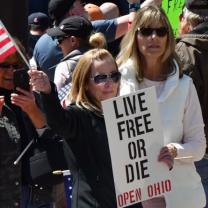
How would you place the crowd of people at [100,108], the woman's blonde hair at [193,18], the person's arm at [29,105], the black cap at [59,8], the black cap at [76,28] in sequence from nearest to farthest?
1. the crowd of people at [100,108]
2. the person's arm at [29,105]
3. the woman's blonde hair at [193,18]
4. the black cap at [76,28]
5. the black cap at [59,8]

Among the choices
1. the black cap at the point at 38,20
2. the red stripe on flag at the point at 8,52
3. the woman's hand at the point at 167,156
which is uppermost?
the red stripe on flag at the point at 8,52

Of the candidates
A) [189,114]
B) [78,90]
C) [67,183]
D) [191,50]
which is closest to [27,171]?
[67,183]

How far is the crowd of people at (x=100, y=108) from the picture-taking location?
372cm

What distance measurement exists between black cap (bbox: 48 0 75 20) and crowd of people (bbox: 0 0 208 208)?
68 centimetres

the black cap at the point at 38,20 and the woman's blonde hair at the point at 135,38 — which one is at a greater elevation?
the woman's blonde hair at the point at 135,38

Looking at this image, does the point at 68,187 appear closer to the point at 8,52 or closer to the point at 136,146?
the point at 136,146

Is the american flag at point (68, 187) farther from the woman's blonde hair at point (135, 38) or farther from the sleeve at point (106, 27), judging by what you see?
the sleeve at point (106, 27)

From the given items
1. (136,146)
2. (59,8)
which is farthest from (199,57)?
(59,8)

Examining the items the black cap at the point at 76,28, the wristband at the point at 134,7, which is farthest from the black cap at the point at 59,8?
the black cap at the point at 76,28

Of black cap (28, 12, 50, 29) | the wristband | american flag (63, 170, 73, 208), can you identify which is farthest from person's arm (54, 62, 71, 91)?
black cap (28, 12, 50, 29)

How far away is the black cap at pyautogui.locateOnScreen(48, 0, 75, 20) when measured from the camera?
586cm

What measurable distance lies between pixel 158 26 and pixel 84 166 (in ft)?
3.54

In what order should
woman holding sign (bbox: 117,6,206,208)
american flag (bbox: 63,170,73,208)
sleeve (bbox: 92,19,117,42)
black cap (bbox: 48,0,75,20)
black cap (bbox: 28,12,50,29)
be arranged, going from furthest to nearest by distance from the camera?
black cap (bbox: 28,12,50,29) < sleeve (bbox: 92,19,117,42) < black cap (bbox: 48,0,75,20) < american flag (bbox: 63,170,73,208) < woman holding sign (bbox: 117,6,206,208)

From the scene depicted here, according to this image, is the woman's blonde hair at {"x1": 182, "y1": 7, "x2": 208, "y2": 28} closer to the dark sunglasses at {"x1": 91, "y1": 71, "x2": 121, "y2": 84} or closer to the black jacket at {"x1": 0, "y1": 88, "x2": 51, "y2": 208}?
the dark sunglasses at {"x1": 91, "y1": 71, "x2": 121, "y2": 84}
